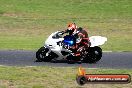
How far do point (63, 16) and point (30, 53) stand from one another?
56.8 ft

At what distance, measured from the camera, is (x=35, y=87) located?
13672mm

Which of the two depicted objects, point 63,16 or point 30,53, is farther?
point 63,16

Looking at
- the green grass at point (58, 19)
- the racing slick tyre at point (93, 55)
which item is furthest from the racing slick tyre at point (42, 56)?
the green grass at point (58, 19)

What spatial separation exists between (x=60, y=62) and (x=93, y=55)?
1330 millimetres

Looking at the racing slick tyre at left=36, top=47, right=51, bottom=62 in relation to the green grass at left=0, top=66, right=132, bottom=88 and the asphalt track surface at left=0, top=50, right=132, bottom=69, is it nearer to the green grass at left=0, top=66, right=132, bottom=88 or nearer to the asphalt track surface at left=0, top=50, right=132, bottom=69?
the asphalt track surface at left=0, top=50, right=132, bottom=69

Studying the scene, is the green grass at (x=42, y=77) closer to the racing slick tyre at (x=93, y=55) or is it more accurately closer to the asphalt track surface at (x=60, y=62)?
the asphalt track surface at (x=60, y=62)

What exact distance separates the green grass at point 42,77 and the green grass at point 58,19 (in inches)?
274

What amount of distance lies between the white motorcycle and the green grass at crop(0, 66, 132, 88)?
6.38 feet

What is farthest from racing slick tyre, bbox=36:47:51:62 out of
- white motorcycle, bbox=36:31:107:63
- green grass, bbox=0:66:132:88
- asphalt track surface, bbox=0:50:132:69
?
green grass, bbox=0:66:132:88

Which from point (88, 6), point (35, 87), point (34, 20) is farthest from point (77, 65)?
point (88, 6)

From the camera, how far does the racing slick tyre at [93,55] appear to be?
19.2 metres

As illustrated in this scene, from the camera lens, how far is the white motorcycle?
1912 cm

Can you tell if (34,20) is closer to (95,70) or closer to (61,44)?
(61,44)

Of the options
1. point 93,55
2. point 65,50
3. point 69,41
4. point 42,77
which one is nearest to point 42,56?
point 65,50
